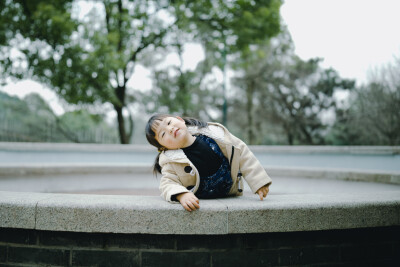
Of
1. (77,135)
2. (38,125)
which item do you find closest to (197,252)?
(77,135)

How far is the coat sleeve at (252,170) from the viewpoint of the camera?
2.47 meters

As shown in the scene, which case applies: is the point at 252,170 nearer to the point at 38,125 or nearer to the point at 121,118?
the point at 121,118

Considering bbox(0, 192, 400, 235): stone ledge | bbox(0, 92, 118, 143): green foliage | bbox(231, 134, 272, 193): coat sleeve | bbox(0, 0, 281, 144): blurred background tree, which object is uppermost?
bbox(0, 0, 281, 144): blurred background tree

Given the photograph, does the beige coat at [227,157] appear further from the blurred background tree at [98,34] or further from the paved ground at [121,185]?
the blurred background tree at [98,34]

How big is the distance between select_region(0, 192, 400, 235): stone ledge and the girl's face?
1.67 ft

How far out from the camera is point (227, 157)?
2.63 m

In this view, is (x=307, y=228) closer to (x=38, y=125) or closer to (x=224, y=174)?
(x=224, y=174)

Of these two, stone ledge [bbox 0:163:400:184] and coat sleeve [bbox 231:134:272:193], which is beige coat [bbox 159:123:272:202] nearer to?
coat sleeve [bbox 231:134:272:193]

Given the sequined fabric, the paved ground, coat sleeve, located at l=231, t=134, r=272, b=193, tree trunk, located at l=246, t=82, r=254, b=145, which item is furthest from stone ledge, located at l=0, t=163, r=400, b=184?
tree trunk, located at l=246, t=82, r=254, b=145

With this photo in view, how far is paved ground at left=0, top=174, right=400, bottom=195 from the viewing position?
5.05m

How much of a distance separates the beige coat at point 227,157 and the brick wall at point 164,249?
372 mm

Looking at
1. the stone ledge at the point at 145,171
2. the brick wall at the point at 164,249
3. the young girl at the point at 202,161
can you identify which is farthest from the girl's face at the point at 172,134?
the stone ledge at the point at 145,171

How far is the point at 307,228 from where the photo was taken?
2131 mm

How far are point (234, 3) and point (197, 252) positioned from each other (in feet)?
49.0
